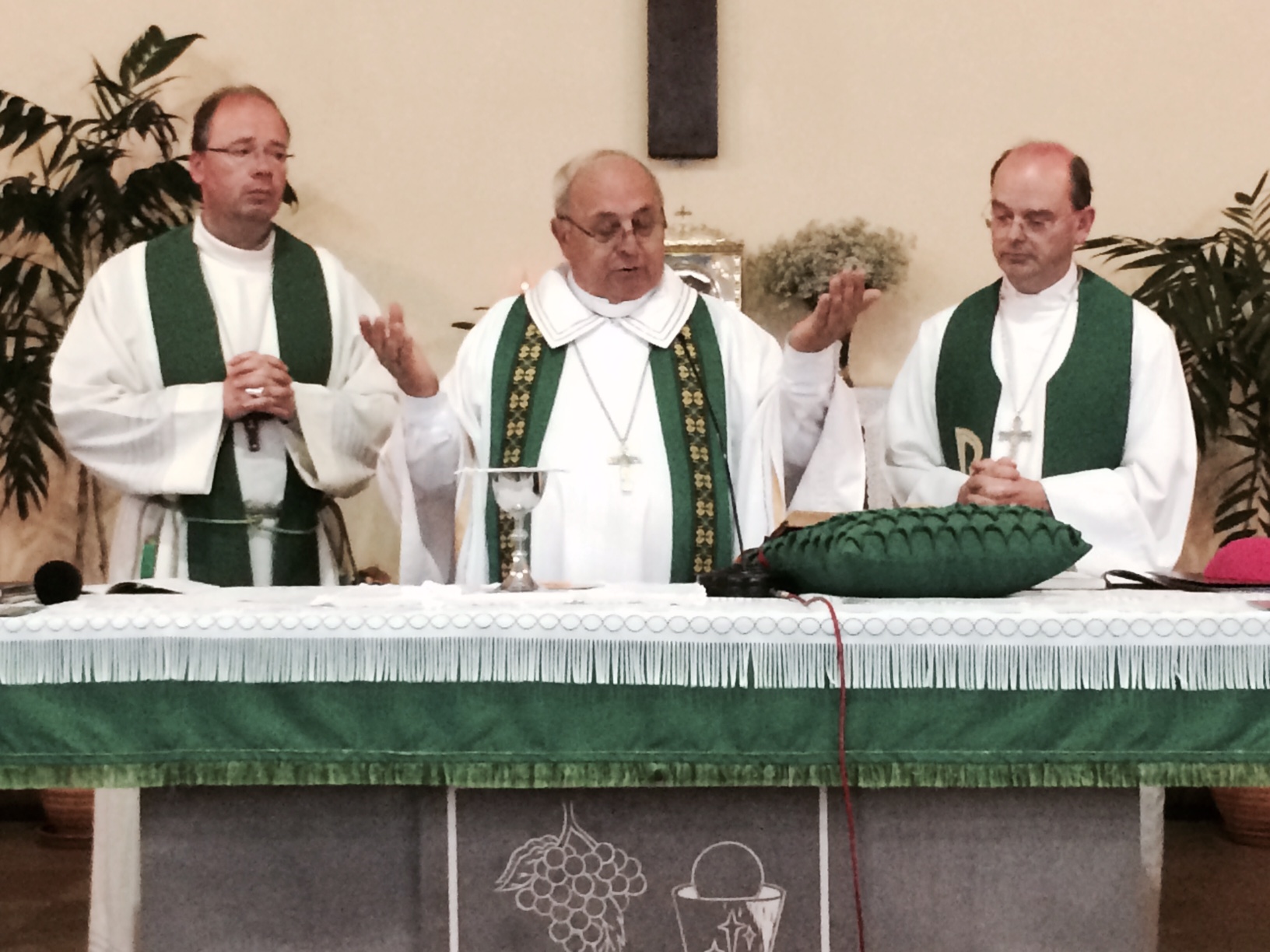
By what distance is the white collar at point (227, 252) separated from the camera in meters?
4.47

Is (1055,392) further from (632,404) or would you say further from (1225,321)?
(1225,321)

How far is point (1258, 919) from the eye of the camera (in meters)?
4.69

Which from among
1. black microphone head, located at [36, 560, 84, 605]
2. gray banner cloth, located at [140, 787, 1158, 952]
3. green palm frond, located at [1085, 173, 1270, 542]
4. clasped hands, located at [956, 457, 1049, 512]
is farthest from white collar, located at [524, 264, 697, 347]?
green palm frond, located at [1085, 173, 1270, 542]

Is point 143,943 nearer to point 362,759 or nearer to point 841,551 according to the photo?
point 362,759

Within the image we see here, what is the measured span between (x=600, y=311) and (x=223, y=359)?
1.22m

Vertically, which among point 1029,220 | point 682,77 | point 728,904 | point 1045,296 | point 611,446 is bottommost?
point 728,904

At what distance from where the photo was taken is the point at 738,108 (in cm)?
615

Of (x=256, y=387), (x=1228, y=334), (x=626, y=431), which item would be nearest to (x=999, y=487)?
(x=626, y=431)

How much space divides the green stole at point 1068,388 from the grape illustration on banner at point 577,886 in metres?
1.89

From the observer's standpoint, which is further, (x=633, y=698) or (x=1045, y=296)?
(x=1045, y=296)

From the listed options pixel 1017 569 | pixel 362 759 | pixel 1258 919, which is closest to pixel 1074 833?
pixel 1017 569

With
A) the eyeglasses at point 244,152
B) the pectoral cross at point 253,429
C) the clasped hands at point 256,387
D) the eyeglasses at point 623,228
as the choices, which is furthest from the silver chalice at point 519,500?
the eyeglasses at point 244,152

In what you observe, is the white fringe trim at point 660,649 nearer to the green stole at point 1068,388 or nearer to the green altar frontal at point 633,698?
the green altar frontal at point 633,698

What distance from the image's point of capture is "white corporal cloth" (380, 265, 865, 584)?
3.49 meters
